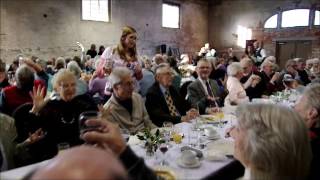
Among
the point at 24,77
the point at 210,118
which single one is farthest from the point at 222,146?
the point at 24,77

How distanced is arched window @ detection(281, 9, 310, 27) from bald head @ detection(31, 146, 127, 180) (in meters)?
15.9

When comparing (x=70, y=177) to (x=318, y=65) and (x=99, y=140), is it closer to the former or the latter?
(x=99, y=140)

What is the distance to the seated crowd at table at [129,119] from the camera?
49.8 inches

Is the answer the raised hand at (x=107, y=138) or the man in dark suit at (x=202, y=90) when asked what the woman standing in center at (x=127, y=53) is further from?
the raised hand at (x=107, y=138)

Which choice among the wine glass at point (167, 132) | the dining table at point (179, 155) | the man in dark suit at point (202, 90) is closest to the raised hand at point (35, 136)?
the dining table at point (179, 155)

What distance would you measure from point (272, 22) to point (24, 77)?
14.4 m

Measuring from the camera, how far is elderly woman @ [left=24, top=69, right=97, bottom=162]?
2.73m

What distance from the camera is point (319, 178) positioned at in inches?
61.7

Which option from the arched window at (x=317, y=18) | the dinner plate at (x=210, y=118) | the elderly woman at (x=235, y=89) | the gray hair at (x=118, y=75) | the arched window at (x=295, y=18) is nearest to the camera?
the gray hair at (x=118, y=75)

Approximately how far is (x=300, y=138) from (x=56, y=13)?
35.0 feet

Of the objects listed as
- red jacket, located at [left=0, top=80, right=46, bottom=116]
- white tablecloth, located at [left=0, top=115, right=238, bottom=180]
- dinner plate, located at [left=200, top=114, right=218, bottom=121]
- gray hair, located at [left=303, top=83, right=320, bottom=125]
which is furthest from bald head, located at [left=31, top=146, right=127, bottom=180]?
red jacket, located at [left=0, top=80, right=46, bottom=116]

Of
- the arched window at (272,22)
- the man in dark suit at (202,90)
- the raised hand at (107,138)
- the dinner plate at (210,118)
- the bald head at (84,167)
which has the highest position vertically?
the arched window at (272,22)

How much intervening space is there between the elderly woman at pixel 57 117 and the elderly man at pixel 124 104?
1.00ft

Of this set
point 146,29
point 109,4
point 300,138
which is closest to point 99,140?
point 300,138
